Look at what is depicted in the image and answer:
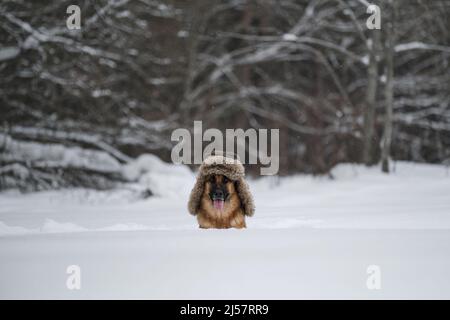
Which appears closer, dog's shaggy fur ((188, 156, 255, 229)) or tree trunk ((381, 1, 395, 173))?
dog's shaggy fur ((188, 156, 255, 229))

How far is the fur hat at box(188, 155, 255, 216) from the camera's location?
5.49 meters

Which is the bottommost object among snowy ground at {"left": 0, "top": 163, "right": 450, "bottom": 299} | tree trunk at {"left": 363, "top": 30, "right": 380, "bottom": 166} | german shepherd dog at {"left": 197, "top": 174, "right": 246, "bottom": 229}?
snowy ground at {"left": 0, "top": 163, "right": 450, "bottom": 299}

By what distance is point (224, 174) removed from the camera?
5.48 metres

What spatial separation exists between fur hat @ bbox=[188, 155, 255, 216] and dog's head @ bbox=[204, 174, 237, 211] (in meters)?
0.05

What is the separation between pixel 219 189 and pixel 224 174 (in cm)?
→ 18

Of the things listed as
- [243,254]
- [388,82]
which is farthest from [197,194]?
[388,82]

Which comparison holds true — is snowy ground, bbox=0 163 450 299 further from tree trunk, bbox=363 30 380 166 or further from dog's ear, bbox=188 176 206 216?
tree trunk, bbox=363 30 380 166

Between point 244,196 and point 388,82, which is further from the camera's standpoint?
point 388,82

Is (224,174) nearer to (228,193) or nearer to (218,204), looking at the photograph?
(228,193)

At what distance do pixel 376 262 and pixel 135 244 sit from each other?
2.24 m

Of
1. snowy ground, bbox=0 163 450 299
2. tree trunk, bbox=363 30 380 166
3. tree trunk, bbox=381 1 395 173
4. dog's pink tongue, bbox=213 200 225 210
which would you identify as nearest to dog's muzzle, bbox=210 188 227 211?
dog's pink tongue, bbox=213 200 225 210

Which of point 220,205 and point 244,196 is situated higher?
point 244,196
